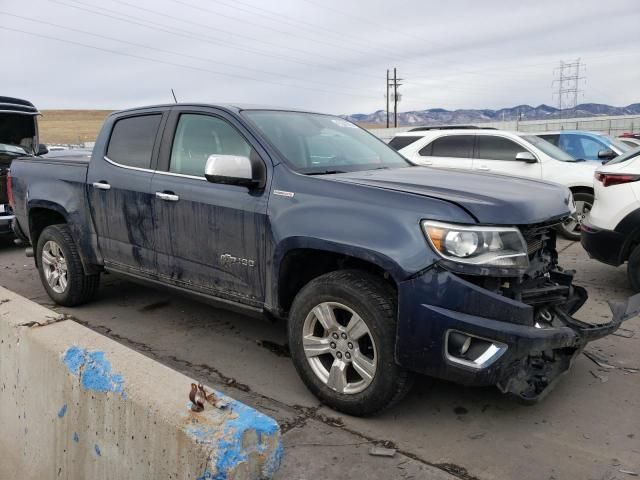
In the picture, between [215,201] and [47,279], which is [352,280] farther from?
[47,279]

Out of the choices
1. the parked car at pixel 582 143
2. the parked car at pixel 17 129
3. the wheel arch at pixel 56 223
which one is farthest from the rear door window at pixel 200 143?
the parked car at pixel 582 143

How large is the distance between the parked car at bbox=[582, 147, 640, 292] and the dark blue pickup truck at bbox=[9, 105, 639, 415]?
5.50ft

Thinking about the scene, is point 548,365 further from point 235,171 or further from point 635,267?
point 635,267

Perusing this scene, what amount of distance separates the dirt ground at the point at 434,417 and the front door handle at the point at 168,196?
47.2 inches

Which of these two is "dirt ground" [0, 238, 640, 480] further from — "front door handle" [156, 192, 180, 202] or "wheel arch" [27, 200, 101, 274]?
"front door handle" [156, 192, 180, 202]

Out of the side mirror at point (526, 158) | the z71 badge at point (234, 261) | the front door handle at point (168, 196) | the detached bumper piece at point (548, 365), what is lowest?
the detached bumper piece at point (548, 365)

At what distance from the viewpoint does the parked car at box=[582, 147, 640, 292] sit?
505 centimetres

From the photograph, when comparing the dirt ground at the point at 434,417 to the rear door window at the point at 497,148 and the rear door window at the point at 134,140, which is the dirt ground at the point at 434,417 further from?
the rear door window at the point at 497,148

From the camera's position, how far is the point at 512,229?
2.89 meters

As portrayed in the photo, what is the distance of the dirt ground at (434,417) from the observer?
277 centimetres

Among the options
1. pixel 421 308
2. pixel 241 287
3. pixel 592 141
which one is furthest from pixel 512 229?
pixel 592 141

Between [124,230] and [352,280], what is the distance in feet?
7.62

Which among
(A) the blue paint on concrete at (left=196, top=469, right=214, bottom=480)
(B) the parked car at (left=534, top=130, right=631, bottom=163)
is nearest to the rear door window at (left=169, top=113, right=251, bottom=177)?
(A) the blue paint on concrete at (left=196, top=469, right=214, bottom=480)

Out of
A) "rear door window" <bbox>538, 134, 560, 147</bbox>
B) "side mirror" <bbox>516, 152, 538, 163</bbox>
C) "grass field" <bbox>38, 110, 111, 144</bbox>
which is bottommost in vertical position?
"side mirror" <bbox>516, 152, 538, 163</bbox>
